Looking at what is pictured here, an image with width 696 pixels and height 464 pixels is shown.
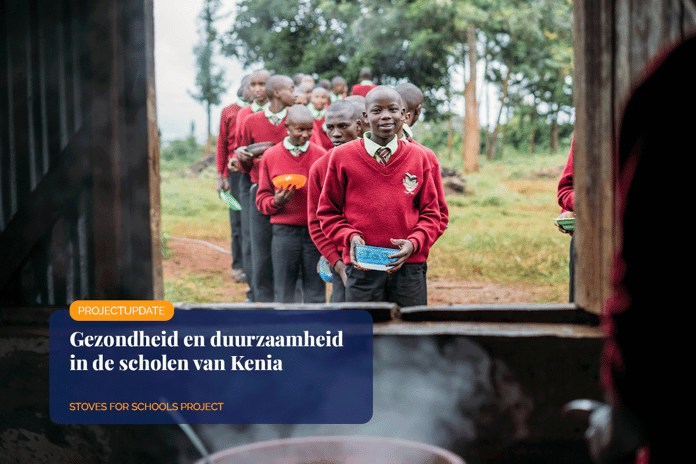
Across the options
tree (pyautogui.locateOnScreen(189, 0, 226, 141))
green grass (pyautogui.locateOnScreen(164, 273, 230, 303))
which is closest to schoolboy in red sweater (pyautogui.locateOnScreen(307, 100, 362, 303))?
green grass (pyautogui.locateOnScreen(164, 273, 230, 303))

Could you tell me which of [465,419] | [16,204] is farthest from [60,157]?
[465,419]

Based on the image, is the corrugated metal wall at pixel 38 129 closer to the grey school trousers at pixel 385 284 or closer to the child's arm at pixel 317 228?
the child's arm at pixel 317 228

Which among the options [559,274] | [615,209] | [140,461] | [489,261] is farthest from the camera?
[489,261]

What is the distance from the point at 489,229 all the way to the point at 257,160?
6.55 metres

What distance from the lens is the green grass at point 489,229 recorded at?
749cm

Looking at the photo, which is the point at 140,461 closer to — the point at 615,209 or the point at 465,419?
the point at 465,419

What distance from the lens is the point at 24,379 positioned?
2.53m

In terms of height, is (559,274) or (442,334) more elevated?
(442,334)

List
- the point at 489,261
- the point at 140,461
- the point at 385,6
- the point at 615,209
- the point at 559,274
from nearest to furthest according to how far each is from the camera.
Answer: the point at 615,209, the point at 140,461, the point at 559,274, the point at 489,261, the point at 385,6

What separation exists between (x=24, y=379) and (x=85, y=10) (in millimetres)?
1609

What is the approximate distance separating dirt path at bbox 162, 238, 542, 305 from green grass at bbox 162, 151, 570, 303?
0.55ft

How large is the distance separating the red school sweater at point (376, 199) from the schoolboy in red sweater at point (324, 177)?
0.54 ft

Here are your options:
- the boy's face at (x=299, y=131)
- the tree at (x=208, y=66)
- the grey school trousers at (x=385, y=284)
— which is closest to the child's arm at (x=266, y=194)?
the boy's face at (x=299, y=131)

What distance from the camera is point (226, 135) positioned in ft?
20.9
